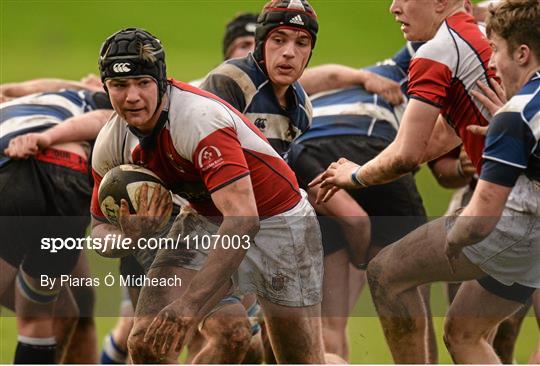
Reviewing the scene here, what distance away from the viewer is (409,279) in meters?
5.36

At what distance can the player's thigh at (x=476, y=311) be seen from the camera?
5324 mm

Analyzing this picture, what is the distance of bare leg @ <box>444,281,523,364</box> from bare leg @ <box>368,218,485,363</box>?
0.12m

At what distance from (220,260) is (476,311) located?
123 centimetres

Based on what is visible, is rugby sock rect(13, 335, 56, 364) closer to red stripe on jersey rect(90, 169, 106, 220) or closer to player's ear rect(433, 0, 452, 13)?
red stripe on jersey rect(90, 169, 106, 220)

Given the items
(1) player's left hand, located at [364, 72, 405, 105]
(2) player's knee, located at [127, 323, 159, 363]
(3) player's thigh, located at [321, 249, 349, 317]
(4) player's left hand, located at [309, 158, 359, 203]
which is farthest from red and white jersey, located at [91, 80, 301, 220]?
(1) player's left hand, located at [364, 72, 405, 105]

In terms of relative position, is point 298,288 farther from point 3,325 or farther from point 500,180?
point 3,325

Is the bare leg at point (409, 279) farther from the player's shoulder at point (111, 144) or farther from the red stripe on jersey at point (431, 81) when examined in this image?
the player's shoulder at point (111, 144)

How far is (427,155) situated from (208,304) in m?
1.43

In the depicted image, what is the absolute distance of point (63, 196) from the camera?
22.9ft

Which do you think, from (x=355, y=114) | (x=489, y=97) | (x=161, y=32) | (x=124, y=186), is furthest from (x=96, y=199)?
(x=161, y=32)

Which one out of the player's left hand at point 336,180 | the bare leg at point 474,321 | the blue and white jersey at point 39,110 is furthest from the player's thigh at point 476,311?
the blue and white jersey at point 39,110

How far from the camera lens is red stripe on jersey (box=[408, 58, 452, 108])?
210 inches

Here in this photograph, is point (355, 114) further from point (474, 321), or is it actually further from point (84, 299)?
point (474, 321)

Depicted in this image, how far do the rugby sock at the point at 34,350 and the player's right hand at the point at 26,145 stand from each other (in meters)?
1.10
